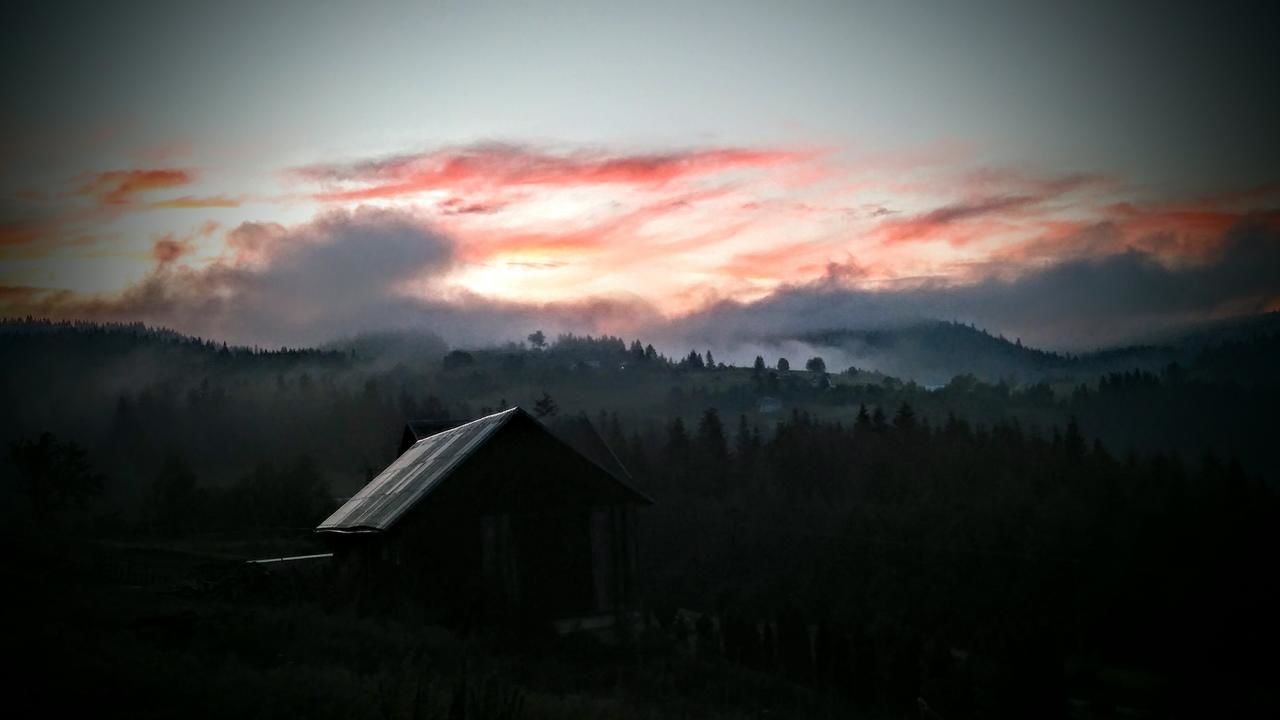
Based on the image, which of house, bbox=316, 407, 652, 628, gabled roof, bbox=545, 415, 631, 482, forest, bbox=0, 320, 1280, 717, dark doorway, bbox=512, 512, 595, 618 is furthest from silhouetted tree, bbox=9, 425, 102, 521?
dark doorway, bbox=512, 512, 595, 618

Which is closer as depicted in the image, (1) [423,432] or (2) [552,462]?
(2) [552,462]

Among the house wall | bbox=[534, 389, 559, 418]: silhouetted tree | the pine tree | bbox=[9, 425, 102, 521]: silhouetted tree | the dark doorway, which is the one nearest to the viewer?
the house wall

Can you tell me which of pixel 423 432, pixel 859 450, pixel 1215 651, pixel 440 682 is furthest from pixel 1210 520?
pixel 440 682

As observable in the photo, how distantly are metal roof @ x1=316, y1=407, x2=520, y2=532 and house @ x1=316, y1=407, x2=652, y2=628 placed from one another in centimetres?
9

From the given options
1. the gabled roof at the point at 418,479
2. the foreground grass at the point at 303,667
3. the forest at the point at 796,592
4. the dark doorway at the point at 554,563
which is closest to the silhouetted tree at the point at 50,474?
the forest at the point at 796,592

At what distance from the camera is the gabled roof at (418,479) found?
30.1 m

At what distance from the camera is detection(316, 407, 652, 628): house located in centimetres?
2952

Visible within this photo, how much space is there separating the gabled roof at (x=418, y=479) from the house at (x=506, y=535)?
0.27 ft

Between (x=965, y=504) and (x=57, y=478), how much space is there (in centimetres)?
8893

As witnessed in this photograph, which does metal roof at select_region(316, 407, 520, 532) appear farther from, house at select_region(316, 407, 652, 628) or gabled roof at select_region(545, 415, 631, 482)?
gabled roof at select_region(545, 415, 631, 482)

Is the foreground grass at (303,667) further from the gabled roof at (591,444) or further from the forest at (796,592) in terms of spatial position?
the gabled roof at (591,444)

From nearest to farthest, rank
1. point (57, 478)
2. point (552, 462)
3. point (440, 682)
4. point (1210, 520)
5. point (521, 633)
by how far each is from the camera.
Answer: point (440, 682)
point (521, 633)
point (552, 462)
point (1210, 520)
point (57, 478)

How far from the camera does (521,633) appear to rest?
28609mm

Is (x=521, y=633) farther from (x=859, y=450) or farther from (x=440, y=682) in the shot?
(x=859, y=450)
